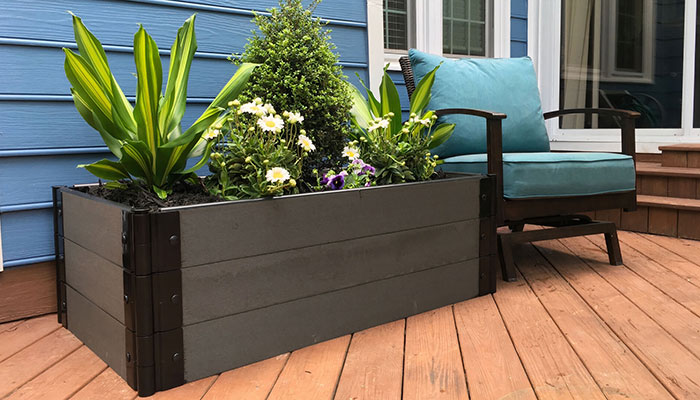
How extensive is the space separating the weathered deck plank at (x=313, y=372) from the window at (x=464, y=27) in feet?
7.01

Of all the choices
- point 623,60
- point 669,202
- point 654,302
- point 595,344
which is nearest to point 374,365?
point 595,344

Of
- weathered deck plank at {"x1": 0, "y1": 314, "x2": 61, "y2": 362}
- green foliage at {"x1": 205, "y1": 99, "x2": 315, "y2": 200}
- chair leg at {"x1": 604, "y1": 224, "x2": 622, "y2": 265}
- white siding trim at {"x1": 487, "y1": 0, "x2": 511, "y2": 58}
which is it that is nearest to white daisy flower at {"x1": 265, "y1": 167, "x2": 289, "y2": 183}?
green foliage at {"x1": 205, "y1": 99, "x2": 315, "y2": 200}

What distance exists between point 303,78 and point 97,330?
33.7 inches

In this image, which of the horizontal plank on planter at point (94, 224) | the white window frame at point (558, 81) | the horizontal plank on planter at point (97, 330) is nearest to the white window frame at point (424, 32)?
the white window frame at point (558, 81)

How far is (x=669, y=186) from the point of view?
9.66 ft

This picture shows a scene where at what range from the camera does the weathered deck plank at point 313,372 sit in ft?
3.94

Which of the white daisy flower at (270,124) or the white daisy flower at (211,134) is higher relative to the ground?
the white daisy flower at (270,124)

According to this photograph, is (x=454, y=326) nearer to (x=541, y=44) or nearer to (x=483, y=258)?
(x=483, y=258)

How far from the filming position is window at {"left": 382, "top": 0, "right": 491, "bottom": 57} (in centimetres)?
287

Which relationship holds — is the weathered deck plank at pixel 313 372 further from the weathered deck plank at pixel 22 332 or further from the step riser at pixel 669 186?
the step riser at pixel 669 186

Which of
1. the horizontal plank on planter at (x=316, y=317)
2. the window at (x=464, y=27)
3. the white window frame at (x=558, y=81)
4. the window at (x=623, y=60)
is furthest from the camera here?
the window at (x=623, y=60)

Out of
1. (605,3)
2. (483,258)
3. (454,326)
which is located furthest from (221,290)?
(605,3)

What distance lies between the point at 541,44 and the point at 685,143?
104 cm

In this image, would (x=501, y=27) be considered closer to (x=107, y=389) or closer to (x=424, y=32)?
(x=424, y=32)
